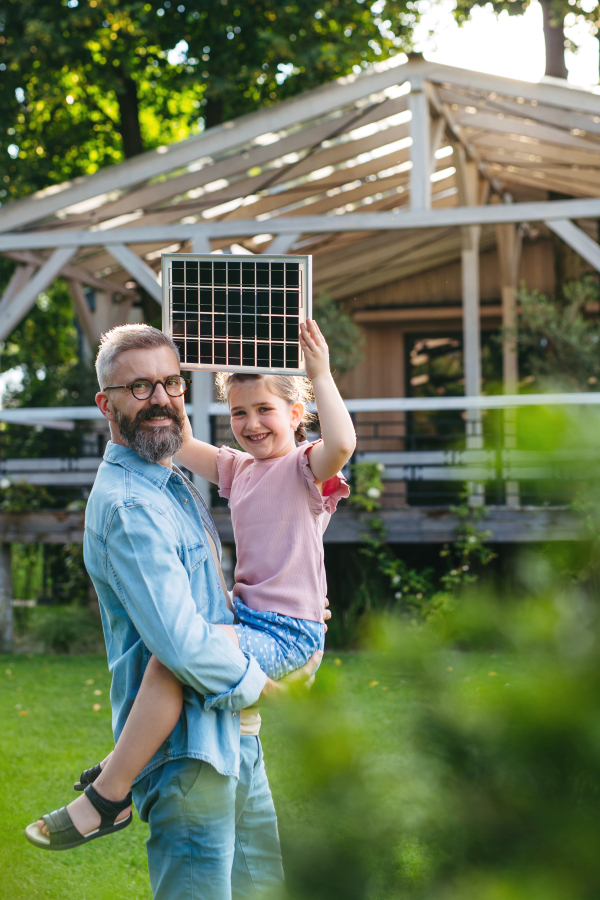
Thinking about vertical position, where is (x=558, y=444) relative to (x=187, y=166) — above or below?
below

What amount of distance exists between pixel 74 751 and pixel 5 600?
3884mm

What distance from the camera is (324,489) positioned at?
7.46ft

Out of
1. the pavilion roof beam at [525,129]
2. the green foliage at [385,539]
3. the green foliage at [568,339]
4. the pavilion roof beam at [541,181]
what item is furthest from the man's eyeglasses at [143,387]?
the pavilion roof beam at [541,181]

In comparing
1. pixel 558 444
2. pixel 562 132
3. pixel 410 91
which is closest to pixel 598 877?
pixel 558 444

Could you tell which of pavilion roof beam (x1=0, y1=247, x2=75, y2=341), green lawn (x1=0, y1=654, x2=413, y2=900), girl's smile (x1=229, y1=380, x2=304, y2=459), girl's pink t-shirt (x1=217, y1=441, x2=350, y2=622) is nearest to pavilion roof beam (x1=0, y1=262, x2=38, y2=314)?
pavilion roof beam (x1=0, y1=247, x2=75, y2=341)

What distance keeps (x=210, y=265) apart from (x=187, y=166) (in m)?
6.32

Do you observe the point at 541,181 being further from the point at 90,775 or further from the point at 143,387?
the point at 90,775

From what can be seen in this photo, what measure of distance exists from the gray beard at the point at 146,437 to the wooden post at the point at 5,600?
7072mm

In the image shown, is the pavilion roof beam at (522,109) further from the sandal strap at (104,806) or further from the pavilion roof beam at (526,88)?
the sandal strap at (104,806)

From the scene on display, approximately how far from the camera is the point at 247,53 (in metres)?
11.8

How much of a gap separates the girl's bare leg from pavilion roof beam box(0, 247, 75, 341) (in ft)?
21.7

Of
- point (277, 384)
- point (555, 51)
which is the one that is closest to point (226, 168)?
point (555, 51)

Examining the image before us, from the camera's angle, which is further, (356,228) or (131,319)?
(131,319)

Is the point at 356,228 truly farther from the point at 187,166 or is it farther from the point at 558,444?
the point at 558,444
